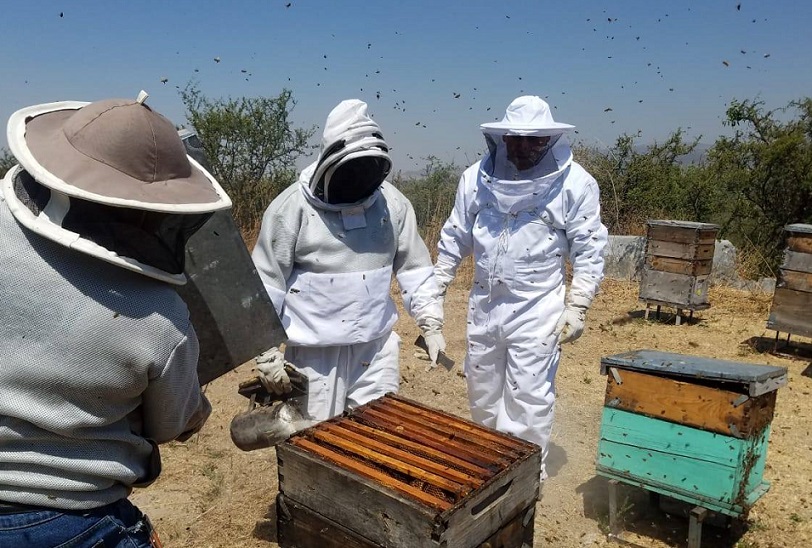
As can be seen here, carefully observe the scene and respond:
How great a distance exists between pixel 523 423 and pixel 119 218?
2.99m

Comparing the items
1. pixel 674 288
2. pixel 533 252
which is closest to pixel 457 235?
pixel 533 252

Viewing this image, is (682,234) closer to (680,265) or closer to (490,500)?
(680,265)

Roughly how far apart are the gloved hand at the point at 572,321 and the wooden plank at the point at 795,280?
4328 millimetres

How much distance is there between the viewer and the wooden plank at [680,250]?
26.1ft

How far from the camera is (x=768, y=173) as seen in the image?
1305 centimetres

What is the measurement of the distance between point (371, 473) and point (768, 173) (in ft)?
43.7

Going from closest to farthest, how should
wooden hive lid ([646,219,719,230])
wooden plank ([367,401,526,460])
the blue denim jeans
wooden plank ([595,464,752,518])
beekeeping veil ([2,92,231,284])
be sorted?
1. beekeeping veil ([2,92,231,284])
2. the blue denim jeans
3. wooden plank ([367,401,526,460])
4. wooden plank ([595,464,752,518])
5. wooden hive lid ([646,219,719,230])

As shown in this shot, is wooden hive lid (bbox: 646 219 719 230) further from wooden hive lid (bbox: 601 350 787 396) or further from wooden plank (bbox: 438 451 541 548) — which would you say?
wooden plank (bbox: 438 451 541 548)

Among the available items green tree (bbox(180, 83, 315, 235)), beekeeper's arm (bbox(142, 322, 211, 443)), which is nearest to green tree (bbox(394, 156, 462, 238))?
green tree (bbox(180, 83, 315, 235))

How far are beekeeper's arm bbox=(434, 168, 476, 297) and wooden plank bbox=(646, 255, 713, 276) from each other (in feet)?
16.3

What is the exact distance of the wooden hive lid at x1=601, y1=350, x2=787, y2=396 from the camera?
3.02 metres

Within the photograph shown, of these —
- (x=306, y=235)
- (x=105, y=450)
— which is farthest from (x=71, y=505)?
(x=306, y=235)

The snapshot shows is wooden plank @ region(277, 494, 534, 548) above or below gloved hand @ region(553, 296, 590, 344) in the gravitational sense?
below

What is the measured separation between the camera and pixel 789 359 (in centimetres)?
730
